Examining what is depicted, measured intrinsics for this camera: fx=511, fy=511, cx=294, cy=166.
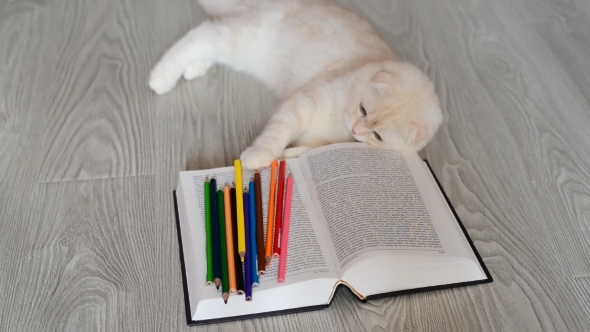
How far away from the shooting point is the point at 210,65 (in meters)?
1.67

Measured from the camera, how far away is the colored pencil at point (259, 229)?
3.36ft

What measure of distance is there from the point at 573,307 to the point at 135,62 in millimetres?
1419

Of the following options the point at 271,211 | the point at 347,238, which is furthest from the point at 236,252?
the point at 347,238

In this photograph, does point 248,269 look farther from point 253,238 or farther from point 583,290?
point 583,290

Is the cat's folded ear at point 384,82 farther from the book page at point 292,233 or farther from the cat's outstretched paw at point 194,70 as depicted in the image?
the cat's outstretched paw at point 194,70

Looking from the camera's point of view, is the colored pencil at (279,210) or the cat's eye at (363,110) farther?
the cat's eye at (363,110)

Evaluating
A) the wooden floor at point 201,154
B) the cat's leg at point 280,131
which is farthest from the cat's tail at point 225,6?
the cat's leg at point 280,131

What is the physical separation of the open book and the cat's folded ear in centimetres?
16

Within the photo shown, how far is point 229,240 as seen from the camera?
1.04 meters

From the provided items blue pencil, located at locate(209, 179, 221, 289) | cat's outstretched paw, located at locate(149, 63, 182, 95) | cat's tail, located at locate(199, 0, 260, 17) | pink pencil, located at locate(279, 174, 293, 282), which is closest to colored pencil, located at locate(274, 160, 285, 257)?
pink pencil, located at locate(279, 174, 293, 282)

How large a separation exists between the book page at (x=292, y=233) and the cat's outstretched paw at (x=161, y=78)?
45cm

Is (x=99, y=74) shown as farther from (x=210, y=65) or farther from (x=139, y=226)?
(x=139, y=226)

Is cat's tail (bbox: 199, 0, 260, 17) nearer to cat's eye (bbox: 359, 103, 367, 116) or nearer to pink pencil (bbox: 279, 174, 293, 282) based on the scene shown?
cat's eye (bbox: 359, 103, 367, 116)

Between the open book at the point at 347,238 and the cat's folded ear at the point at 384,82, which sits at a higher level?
the cat's folded ear at the point at 384,82
